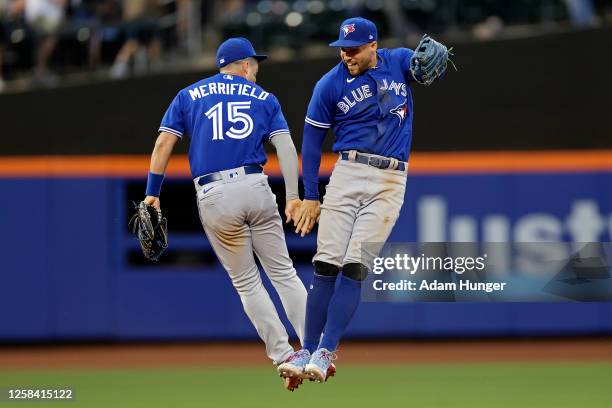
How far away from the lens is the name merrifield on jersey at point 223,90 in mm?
6918

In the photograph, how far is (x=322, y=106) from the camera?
6723 mm

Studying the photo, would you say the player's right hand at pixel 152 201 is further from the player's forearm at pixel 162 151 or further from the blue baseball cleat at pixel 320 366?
the blue baseball cleat at pixel 320 366

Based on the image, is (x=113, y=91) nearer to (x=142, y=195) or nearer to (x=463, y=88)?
(x=142, y=195)

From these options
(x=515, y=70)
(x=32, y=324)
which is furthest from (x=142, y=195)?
(x=515, y=70)

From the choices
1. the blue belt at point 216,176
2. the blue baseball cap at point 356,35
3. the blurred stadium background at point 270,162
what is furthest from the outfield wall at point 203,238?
the blue baseball cap at point 356,35

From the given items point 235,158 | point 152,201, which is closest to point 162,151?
point 152,201

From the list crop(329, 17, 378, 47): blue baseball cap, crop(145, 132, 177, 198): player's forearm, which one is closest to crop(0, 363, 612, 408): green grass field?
crop(145, 132, 177, 198): player's forearm

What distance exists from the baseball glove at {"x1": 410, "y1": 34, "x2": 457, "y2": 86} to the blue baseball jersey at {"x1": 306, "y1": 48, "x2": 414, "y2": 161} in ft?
0.51

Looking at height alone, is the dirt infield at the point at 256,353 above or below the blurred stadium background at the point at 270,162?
below

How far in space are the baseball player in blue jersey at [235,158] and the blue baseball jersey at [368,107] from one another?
1.04 feet

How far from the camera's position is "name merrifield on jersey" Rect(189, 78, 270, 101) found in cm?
692

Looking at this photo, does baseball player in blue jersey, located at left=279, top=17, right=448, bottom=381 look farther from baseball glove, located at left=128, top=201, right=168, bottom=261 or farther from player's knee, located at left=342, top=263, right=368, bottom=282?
baseball glove, located at left=128, top=201, right=168, bottom=261

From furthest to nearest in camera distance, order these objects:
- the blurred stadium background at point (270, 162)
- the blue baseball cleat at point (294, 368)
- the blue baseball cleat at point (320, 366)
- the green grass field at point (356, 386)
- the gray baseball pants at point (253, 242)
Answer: the blurred stadium background at point (270, 162) < the green grass field at point (356, 386) < the gray baseball pants at point (253, 242) < the blue baseball cleat at point (294, 368) < the blue baseball cleat at point (320, 366)

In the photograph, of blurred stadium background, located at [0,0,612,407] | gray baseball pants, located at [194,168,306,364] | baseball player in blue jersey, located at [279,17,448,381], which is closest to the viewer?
baseball player in blue jersey, located at [279,17,448,381]
